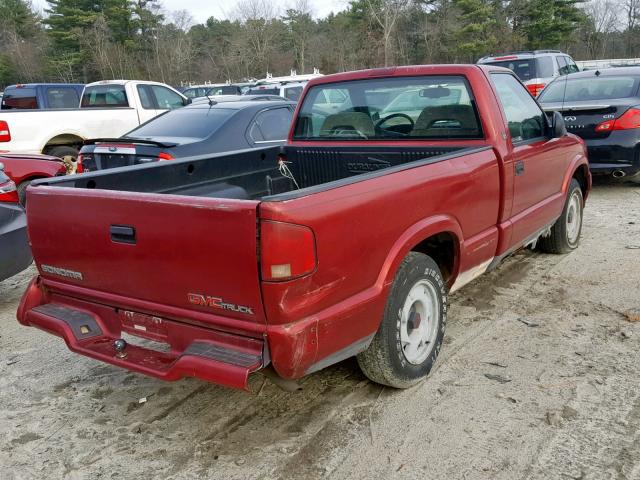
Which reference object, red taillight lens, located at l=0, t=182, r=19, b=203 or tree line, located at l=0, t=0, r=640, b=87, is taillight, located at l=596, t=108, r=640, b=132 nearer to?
red taillight lens, located at l=0, t=182, r=19, b=203

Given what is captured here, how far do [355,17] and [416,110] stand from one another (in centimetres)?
4484

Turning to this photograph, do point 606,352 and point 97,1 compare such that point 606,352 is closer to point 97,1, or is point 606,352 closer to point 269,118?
point 269,118

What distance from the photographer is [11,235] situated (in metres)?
5.04

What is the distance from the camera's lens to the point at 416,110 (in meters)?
4.55

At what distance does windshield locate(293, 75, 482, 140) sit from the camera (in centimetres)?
432

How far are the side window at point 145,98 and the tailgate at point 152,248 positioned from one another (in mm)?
10088

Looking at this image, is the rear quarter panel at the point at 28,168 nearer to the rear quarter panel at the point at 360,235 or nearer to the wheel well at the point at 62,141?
the wheel well at the point at 62,141

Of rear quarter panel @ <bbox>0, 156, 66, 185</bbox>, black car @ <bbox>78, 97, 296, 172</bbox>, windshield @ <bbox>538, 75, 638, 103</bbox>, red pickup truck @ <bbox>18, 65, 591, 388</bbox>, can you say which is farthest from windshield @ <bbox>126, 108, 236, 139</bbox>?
windshield @ <bbox>538, 75, 638, 103</bbox>

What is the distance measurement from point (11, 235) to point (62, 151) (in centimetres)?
666

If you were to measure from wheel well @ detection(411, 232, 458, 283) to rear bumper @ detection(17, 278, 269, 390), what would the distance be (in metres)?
1.45

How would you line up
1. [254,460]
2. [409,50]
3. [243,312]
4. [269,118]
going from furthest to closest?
1. [409,50]
2. [269,118]
3. [254,460]
4. [243,312]

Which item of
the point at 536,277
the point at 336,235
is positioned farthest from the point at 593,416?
the point at 536,277

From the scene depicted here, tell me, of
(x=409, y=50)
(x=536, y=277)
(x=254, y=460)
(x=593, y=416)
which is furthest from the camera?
(x=409, y=50)

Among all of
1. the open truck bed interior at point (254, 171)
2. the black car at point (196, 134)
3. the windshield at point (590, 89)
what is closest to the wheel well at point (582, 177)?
the open truck bed interior at point (254, 171)
